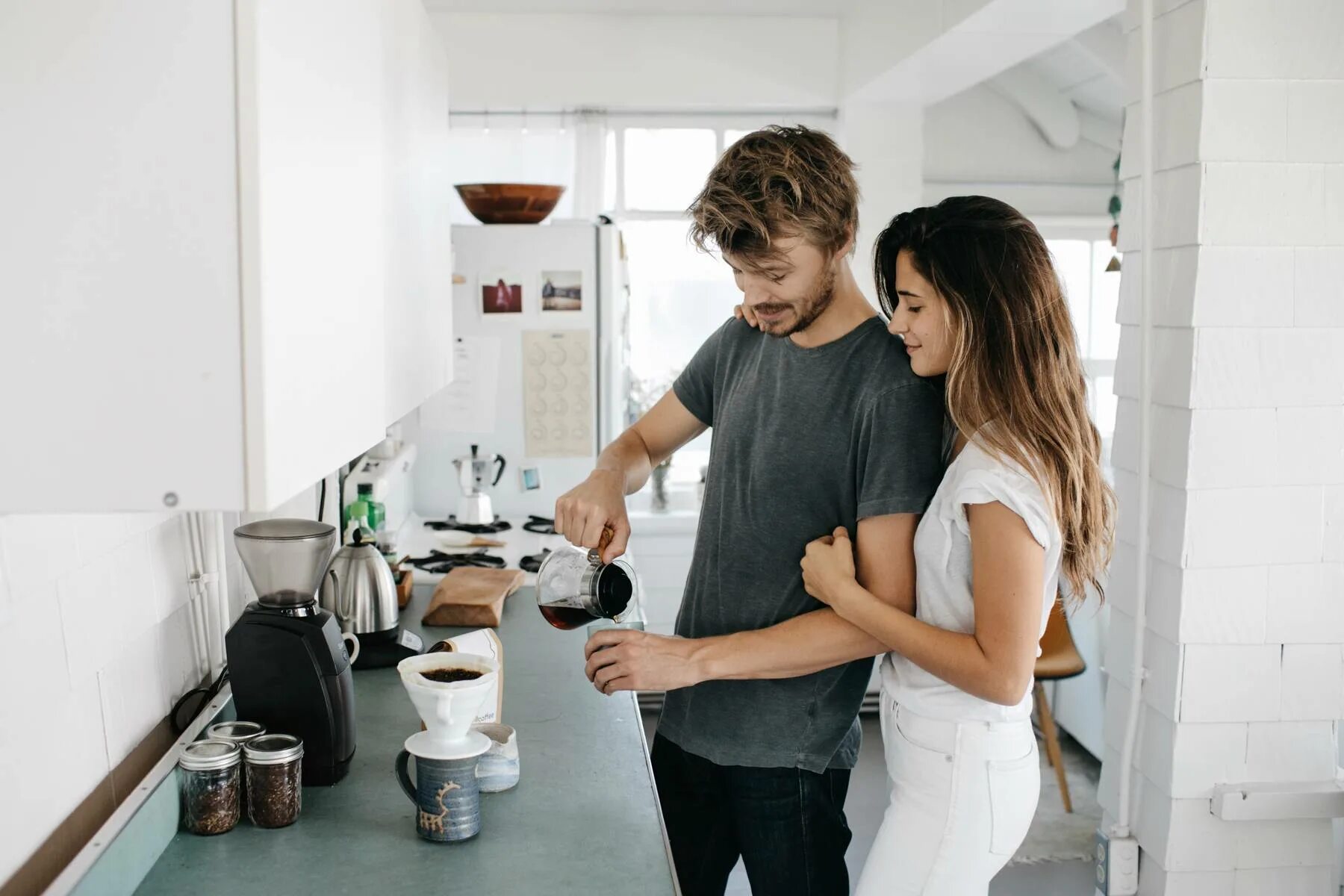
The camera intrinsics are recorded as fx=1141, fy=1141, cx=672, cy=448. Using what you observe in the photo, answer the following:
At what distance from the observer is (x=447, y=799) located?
148 cm

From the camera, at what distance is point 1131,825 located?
7.89 feet

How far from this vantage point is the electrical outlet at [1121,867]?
2.38 m

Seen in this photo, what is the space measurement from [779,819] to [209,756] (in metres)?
0.82

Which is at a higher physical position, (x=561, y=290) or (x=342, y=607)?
(x=561, y=290)

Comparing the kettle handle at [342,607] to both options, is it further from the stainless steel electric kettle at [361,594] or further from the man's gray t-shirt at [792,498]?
the man's gray t-shirt at [792,498]

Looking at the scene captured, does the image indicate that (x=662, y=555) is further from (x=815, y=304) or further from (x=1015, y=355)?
(x=1015, y=355)

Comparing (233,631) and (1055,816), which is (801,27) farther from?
(233,631)

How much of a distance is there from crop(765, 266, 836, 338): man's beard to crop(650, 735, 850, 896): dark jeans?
2.19 ft

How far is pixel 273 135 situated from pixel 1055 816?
3.42 metres

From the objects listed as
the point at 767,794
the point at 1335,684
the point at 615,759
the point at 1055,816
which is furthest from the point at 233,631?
the point at 1055,816

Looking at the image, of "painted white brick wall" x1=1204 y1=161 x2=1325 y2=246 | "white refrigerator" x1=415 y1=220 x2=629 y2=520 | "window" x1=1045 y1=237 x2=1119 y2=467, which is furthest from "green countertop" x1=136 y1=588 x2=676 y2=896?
"window" x1=1045 y1=237 x2=1119 y2=467

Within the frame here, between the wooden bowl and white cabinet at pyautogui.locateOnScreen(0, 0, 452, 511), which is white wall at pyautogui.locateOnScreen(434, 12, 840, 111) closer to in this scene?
the wooden bowl

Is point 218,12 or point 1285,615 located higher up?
point 218,12

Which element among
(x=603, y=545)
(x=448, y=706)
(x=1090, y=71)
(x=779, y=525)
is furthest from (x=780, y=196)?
(x=1090, y=71)
